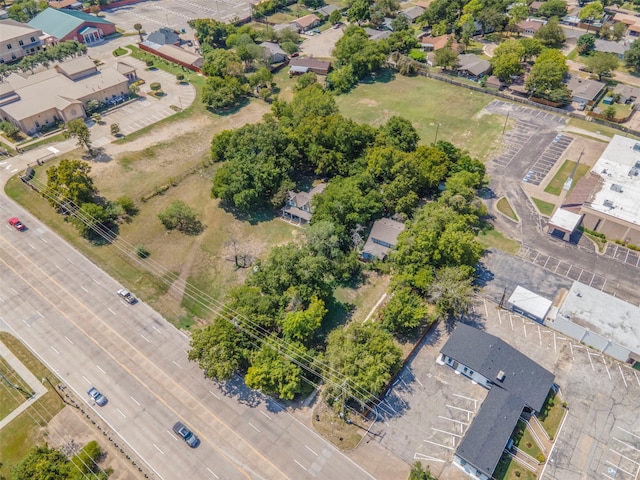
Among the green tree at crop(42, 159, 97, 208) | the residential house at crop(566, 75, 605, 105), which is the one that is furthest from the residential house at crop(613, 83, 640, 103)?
the green tree at crop(42, 159, 97, 208)

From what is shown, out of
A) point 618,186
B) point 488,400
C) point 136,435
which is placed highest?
point 618,186

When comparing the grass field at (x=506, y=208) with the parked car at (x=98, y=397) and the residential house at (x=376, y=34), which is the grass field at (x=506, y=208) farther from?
the residential house at (x=376, y=34)

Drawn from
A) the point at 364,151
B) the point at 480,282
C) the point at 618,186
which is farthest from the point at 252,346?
the point at 618,186

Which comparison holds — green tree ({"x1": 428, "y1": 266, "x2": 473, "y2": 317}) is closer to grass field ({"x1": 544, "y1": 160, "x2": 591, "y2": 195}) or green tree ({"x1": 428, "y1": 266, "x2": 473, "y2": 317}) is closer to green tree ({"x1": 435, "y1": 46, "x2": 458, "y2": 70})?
grass field ({"x1": 544, "y1": 160, "x2": 591, "y2": 195})

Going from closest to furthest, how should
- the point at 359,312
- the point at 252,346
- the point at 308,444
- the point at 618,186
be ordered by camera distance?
the point at 308,444
the point at 252,346
the point at 359,312
the point at 618,186

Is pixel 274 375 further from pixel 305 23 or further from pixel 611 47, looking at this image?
pixel 611 47

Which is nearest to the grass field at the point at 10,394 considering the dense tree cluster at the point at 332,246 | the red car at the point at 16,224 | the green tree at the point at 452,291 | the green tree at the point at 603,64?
the dense tree cluster at the point at 332,246

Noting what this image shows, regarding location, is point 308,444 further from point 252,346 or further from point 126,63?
point 126,63
